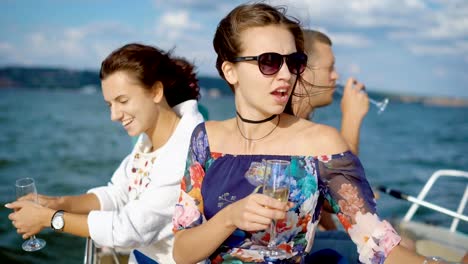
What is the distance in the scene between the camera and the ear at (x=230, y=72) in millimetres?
2225

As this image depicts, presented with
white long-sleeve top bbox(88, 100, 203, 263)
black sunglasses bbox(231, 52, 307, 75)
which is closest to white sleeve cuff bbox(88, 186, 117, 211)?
white long-sleeve top bbox(88, 100, 203, 263)

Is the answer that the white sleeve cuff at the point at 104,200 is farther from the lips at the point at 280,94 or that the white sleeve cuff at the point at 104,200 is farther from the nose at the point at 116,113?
the lips at the point at 280,94

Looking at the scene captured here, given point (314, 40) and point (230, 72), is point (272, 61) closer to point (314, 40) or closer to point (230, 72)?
point (230, 72)

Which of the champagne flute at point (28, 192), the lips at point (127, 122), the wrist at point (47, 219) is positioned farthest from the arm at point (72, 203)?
the lips at point (127, 122)

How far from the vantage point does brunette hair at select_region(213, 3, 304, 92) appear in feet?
6.94

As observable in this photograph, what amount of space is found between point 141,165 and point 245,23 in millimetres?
1388

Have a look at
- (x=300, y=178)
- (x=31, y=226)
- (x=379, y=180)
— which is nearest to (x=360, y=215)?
(x=300, y=178)

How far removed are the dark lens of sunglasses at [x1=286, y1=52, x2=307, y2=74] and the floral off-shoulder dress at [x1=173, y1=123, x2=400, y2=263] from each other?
14.5 inches

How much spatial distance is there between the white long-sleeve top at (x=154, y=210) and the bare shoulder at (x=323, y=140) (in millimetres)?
959

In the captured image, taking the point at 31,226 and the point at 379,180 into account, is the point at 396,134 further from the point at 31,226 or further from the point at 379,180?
the point at 31,226

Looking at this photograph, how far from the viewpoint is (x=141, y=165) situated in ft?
10.4

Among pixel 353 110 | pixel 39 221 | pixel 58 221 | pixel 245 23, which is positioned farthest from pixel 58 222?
pixel 353 110

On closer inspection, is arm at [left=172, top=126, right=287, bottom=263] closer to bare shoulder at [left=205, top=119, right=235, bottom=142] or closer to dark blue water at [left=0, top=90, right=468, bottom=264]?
bare shoulder at [left=205, top=119, right=235, bottom=142]

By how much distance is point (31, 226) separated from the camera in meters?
2.83
